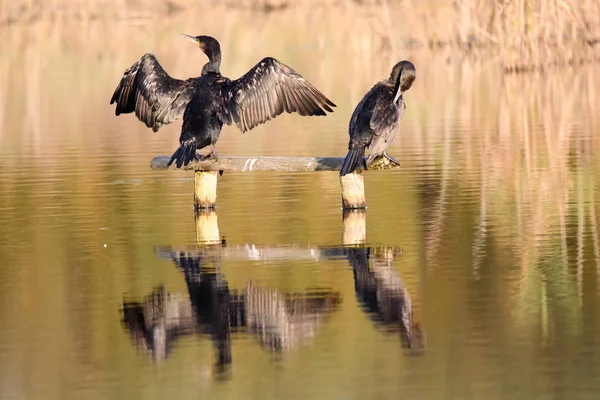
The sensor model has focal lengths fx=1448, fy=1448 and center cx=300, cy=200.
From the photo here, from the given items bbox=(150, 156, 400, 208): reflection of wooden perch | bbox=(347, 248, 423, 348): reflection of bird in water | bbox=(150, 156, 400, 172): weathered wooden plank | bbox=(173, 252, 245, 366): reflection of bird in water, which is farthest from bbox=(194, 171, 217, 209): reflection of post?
bbox=(347, 248, 423, 348): reflection of bird in water

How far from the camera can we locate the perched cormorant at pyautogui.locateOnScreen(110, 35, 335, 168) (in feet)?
41.9

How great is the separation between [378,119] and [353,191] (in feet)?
3.52

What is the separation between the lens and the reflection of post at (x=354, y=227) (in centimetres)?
1137

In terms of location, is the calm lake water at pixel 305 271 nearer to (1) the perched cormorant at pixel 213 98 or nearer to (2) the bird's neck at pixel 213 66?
(1) the perched cormorant at pixel 213 98

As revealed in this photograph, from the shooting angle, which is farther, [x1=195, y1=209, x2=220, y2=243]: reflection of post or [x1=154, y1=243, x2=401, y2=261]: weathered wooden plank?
[x1=195, y1=209, x2=220, y2=243]: reflection of post

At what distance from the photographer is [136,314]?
29.0ft

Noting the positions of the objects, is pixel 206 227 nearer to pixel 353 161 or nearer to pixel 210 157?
pixel 210 157

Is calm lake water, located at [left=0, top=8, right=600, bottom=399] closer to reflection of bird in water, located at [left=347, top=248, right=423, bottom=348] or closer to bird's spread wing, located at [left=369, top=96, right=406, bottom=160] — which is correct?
reflection of bird in water, located at [left=347, top=248, right=423, bottom=348]

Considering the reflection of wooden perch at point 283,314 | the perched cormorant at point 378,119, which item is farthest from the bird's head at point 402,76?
the reflection of wooden perch at point 283,314

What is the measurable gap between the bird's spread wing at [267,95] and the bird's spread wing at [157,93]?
0.45 meters

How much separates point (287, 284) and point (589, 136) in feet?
32.4

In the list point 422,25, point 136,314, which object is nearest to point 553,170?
point 136,314

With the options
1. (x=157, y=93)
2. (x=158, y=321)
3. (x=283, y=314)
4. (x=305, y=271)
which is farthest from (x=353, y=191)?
(x=158, y=321)

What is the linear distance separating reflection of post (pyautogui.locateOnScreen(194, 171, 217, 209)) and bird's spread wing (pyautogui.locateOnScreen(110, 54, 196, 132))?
0.60m
